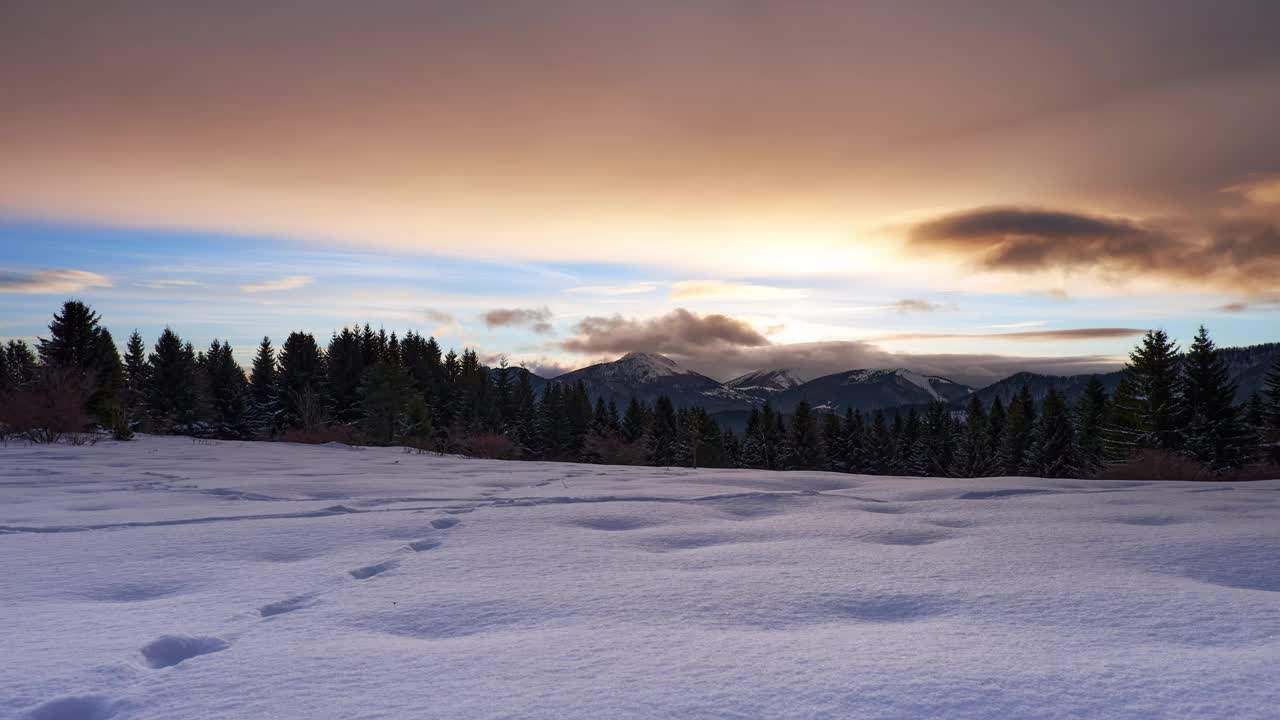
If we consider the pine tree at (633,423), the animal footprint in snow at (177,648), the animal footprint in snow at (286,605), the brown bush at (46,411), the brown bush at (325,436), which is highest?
the brown bush at (46,411)

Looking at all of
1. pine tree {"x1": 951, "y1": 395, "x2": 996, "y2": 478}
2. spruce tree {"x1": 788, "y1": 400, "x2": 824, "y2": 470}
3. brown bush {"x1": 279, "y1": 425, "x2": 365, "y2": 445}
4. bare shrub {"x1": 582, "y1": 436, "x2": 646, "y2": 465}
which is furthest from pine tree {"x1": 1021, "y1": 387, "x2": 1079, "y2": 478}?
brown bush {"x1": 279, "y1": 425, "x2": 365, "y2": 445}

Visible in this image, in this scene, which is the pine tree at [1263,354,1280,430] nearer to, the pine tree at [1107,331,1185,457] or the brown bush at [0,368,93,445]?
the pine tree at [1107,331,1185,457]

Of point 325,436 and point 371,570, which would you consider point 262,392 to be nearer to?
point 325,436

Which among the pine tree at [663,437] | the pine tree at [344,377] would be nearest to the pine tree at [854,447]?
the pine tree at [663,437]

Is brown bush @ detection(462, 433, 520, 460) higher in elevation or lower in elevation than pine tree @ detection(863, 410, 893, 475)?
higher

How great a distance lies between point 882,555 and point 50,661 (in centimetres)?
352

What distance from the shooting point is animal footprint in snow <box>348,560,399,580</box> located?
3471 millimetres

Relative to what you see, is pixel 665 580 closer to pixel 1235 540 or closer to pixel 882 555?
pixel 882 555

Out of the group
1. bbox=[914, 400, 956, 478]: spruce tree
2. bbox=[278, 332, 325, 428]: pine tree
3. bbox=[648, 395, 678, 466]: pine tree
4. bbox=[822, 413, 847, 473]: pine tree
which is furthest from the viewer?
bbox=[914, 400, 956, 478]: spruce tree

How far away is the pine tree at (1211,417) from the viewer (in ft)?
115

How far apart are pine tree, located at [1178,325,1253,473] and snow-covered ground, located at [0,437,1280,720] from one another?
3830cm

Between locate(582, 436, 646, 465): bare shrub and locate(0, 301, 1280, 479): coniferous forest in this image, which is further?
locate(582, 436, 646, 465): bare shrub

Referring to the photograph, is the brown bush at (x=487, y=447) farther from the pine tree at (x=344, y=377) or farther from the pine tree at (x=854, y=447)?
the pine tree at (x=854, y=447)

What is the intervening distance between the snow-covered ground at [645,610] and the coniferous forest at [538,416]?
16.2m
